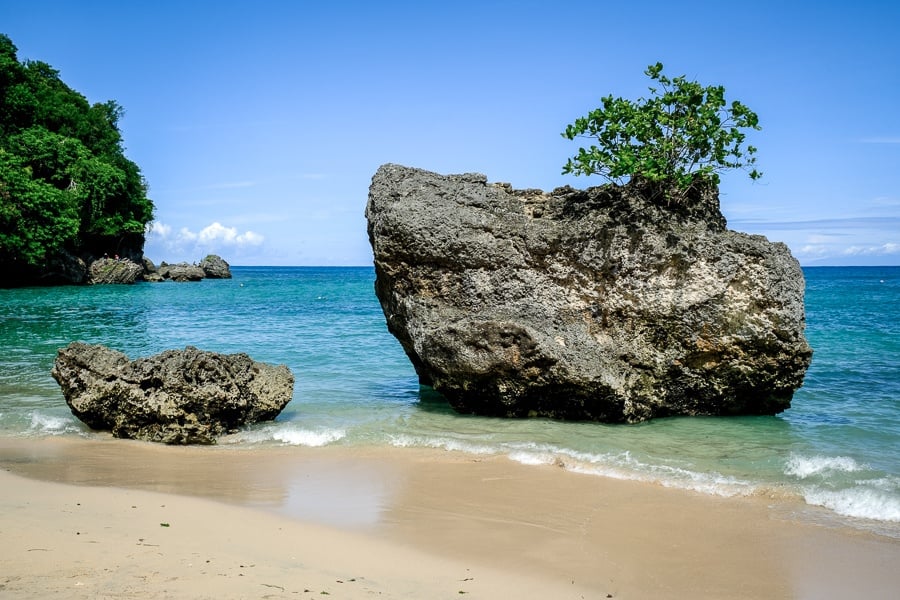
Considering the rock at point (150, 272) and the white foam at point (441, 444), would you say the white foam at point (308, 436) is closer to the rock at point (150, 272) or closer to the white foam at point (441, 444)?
the white foam at point (441, 444)

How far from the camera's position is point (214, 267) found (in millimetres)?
82500

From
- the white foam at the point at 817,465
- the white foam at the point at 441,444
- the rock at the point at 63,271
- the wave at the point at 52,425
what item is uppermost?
the rock at the point at 63,271

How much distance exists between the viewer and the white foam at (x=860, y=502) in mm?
7586

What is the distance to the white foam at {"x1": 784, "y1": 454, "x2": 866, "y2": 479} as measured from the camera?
8.94m

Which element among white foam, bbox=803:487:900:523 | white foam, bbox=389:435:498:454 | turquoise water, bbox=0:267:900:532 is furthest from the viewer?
white foam, bbox=389:435:498:454

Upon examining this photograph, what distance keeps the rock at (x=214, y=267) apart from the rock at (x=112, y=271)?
24274mm

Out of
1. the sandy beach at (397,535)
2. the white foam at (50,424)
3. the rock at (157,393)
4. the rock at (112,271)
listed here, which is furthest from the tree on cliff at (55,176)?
the sandy beach at (397,535)

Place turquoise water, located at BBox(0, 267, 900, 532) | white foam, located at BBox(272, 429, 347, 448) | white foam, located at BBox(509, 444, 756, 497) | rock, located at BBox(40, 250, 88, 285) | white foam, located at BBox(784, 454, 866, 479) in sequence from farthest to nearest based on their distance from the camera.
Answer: rock, located at BBox(40, 250, 88, 285) → white foam, located at BBox(272, 429, 347, 448) → white foam, located at BBox(784, 454, 866, 479) → turquoise water, located at BBox(0, 267, 900, 532) → white foam, located at BBox(509, 444, 756, 497)

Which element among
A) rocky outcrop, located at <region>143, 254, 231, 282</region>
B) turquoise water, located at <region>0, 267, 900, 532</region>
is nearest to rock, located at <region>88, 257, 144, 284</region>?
rocky outcrop, located at <region>143, 254, 231, 282</region>

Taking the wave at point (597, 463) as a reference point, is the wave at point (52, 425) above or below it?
below

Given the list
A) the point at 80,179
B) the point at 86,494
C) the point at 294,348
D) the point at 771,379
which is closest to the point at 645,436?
the point at 771,379

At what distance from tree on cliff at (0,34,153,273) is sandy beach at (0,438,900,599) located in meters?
39.6

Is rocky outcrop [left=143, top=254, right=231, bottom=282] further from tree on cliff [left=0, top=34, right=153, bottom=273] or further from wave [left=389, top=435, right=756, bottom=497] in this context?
wave [left=389, top=435, right=756, bottom=497]

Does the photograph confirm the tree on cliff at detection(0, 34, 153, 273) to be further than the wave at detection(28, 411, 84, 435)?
Yes
